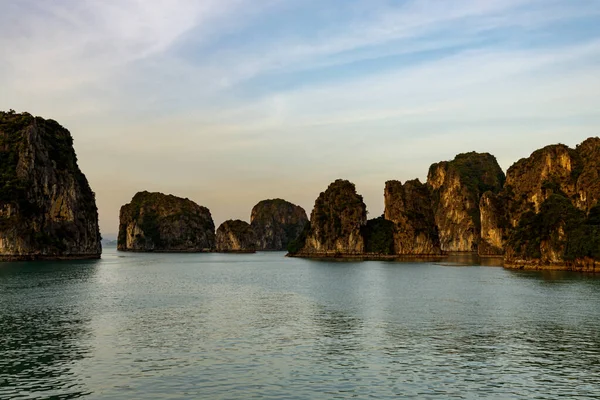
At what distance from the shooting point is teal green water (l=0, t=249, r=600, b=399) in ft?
113

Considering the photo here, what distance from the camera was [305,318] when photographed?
64750 mm

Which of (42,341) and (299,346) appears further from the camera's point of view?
(42,341)

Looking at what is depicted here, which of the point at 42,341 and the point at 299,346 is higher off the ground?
the point at 42,341

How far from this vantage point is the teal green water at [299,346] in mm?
34312

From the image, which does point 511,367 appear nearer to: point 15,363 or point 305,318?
point 305,318

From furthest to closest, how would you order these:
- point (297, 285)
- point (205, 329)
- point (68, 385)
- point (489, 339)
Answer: point (297, 285)
point (205, 329)
point (489, 339)
point (68, 385)

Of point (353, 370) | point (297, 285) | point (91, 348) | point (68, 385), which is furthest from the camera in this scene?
point (297, 285)

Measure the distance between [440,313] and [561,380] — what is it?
3254 centimetres

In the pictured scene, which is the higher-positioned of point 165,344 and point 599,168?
point 599,168

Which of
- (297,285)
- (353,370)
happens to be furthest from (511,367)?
(297,285)

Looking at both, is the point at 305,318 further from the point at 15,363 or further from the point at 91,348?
the point at 15,363

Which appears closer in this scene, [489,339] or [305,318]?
[489,339]

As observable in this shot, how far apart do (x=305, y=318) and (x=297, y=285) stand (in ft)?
164

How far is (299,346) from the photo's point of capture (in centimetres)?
4719
